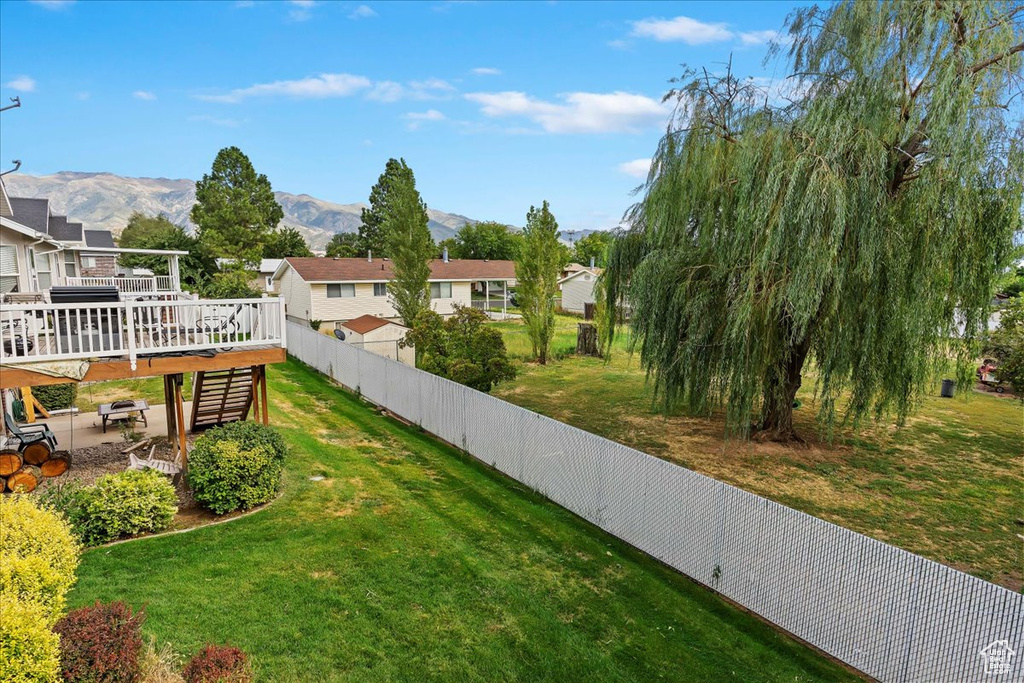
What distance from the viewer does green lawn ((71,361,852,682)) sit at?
5328 mm

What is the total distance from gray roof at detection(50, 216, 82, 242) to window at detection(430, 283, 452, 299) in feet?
60.2

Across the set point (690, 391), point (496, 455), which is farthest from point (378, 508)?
point (690, 391)

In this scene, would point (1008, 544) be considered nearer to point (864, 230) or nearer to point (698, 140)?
point (864, 230)

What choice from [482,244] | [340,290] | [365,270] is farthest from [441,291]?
[482,244]

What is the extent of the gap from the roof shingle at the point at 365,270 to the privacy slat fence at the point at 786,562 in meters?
20.8

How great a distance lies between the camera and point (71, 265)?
71.4 feet

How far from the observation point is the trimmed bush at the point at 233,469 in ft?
26.4

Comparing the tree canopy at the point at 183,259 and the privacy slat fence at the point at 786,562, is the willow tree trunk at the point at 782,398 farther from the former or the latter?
the tree canopy at the point at 183,259

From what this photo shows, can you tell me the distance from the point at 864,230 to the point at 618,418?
26.1 ft

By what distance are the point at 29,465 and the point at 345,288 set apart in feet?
77.9

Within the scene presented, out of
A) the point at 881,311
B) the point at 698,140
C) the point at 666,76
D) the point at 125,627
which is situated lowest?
the point at 125,627

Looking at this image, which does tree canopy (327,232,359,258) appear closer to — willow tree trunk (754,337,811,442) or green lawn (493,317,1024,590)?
green lawn (493,317,1024,590)

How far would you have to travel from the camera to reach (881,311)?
904 centimetres

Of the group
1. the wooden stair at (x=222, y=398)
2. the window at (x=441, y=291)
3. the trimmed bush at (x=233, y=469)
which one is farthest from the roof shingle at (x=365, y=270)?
the trimmed bush at (x=233, y=469)
